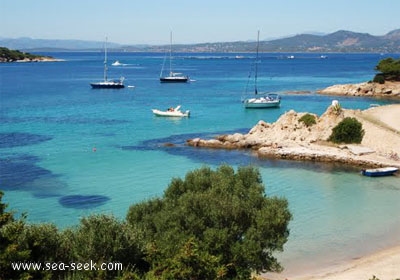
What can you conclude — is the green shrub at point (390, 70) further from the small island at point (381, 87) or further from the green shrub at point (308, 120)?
the green shrub at point (308, 120)

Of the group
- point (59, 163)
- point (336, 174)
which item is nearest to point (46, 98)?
point (59, 163)

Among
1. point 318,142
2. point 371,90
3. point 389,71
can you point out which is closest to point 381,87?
point 371,90

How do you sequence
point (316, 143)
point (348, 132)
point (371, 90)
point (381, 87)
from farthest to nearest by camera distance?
point (381, 87)
point (371, 90)
point (316, 143)
point (348, 132)

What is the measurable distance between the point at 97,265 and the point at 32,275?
4.96 ft

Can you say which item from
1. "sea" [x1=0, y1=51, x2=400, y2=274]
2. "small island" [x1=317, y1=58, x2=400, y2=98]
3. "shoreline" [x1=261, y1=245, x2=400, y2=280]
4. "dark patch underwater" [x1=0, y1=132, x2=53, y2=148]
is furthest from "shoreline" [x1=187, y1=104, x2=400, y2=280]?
"small island" [x1=317, y1=58, x2=400, y2=98]

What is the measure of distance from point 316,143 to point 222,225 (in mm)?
30927

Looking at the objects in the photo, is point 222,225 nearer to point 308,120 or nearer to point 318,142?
point 318,142

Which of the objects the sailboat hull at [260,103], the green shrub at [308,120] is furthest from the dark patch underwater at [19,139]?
the sailboat hull at [260,103]

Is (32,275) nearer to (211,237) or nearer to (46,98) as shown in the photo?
(211,237)

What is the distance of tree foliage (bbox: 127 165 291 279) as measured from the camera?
1544cm

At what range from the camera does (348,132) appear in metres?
44.6

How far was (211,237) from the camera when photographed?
15469 millimetres

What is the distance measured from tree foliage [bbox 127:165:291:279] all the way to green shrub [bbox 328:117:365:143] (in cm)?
2798

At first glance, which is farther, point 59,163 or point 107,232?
point 59,163
